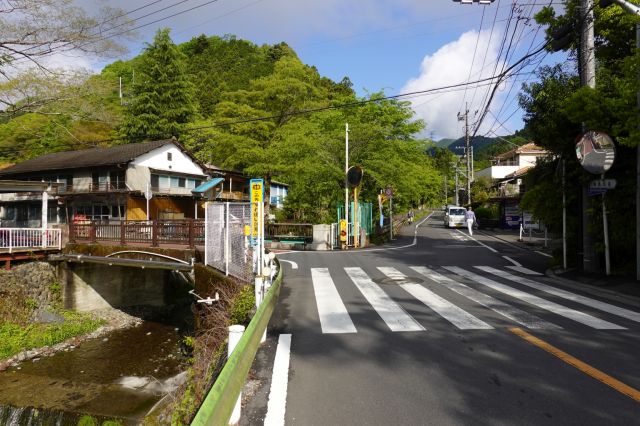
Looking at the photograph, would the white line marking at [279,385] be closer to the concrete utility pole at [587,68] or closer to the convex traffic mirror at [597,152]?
the convex traffic mirror at [597,152]

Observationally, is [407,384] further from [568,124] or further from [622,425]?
[568,124]

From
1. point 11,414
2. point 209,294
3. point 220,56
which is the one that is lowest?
point 11,414

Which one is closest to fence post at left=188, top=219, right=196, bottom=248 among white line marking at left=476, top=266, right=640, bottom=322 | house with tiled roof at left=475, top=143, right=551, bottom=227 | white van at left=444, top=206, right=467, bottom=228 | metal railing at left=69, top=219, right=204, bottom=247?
metal railing at left=69, top=219, right=204, bottom=247

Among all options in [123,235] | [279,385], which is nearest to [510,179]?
[123,235]

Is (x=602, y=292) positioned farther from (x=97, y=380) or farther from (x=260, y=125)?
(x=260, y=125)

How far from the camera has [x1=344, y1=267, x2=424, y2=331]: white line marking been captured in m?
6.29

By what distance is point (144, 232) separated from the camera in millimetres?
15328

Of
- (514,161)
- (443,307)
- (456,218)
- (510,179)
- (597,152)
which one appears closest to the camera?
(443,307)

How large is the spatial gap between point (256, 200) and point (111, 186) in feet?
81.9

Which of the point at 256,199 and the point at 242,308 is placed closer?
the point at 242,308

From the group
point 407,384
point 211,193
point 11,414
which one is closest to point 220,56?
point 211,193

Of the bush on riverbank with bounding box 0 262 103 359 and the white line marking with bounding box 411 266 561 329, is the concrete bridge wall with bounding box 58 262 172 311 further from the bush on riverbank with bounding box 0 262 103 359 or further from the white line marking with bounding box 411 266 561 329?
the white line marking with bounding box 411 266 561 329

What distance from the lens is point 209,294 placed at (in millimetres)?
10078

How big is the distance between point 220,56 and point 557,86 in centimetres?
5758
